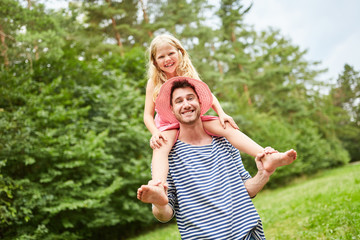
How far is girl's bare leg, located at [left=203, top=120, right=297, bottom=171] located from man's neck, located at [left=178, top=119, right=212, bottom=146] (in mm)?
78

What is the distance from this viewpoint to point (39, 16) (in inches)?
372

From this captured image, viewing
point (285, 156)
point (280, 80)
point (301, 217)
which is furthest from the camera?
point (280, 80)

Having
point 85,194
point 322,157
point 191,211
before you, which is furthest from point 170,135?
point 322,157

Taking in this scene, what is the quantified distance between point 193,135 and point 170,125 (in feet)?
0.70

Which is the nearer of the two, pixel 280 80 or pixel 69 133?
pixel 69 133

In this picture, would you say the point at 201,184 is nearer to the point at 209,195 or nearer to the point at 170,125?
the point at 209,195

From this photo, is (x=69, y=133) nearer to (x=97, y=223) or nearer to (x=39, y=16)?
(x=97, y=223)

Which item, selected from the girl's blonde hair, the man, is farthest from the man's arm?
the girl's blonde hair

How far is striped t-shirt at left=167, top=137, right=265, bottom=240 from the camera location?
2131 mm

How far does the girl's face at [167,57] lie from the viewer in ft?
9.38

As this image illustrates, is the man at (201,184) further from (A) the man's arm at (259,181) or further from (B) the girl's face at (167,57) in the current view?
(B) the girl's face at (167,57)

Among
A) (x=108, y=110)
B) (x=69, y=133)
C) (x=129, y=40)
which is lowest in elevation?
(x=69, y=133)

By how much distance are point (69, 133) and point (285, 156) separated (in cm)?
738

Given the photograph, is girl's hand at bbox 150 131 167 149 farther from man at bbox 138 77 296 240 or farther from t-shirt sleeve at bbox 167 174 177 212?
t-shirt sleeve at bbox 167 174 177 212
